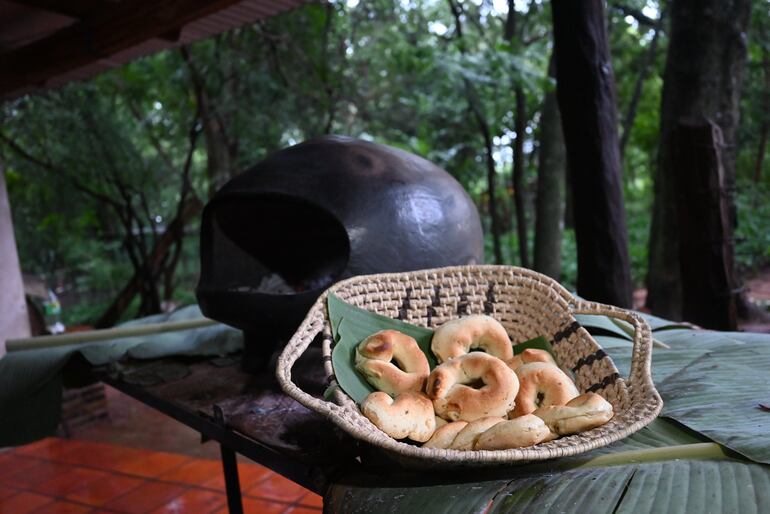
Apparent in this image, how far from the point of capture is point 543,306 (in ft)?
4.70

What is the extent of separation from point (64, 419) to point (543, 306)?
353 cm

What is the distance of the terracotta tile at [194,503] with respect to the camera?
2.75m

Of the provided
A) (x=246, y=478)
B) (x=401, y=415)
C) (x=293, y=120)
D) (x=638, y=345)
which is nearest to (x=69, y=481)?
(x=246, y=478)

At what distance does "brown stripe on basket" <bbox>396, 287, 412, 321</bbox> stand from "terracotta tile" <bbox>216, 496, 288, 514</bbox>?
1.60 m

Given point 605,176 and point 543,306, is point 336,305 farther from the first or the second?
point 605,176

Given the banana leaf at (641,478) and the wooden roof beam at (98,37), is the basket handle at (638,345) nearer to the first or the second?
the banana leaf at (641,478)

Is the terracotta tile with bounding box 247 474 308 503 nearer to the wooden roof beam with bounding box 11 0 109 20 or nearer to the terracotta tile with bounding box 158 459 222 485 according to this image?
the terracotta tile with bounding box 158 459 222 485

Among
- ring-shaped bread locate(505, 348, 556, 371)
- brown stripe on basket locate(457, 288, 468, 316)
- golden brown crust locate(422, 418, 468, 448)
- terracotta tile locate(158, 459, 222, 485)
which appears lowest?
terracotta tile locate(158, 459, 222, 485)

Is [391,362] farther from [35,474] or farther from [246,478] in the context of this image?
[35,474]

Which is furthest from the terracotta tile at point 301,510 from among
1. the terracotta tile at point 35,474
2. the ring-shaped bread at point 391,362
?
the ring-shaped bread at point 391,362

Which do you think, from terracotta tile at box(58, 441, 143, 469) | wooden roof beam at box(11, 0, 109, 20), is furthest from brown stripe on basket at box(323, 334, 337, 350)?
terracotta tile at box(58, 441, 143, 469)

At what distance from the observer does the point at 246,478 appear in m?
3.04

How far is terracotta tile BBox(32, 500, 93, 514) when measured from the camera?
2.83 m

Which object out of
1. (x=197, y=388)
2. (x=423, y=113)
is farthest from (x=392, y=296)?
(x=423, y=113)
